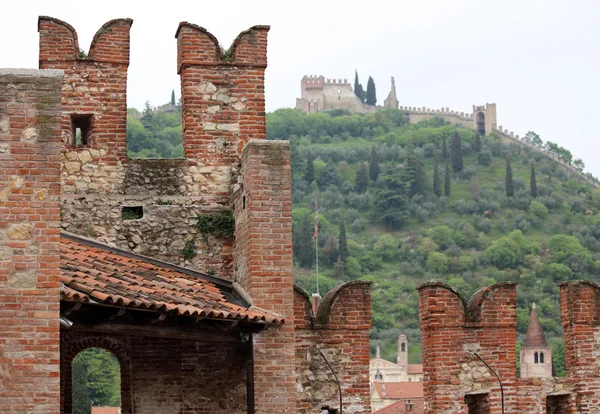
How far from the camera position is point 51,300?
1085cm

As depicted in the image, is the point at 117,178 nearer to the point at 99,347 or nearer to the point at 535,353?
the point at 99,347

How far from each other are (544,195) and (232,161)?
545 ft

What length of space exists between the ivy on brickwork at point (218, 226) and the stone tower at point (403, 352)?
120 meters

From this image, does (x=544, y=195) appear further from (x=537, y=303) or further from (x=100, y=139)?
(x=100, y=139)

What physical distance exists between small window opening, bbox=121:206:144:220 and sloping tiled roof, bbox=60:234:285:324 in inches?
22.3

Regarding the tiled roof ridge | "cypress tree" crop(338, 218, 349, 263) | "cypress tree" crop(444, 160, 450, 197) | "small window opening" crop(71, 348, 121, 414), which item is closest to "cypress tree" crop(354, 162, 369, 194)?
"cypress tree" crop(444, 160, 450, 197)

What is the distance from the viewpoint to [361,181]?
182875 mm

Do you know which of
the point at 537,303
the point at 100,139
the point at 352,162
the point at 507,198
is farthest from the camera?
the point at 352,162

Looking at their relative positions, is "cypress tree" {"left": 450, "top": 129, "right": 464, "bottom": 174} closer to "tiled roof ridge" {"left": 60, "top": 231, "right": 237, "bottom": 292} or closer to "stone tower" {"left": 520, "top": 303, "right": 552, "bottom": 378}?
"stone tower" {"left": 520, "top": 303, "right": 552, "bottom": 378}

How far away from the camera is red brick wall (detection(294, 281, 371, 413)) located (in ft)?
48.3

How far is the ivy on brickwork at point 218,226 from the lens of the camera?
14.7 metres

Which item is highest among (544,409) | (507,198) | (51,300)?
→ (507,198)

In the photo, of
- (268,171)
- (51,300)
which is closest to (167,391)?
(268,171)

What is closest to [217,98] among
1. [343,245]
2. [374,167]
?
[343,245]
